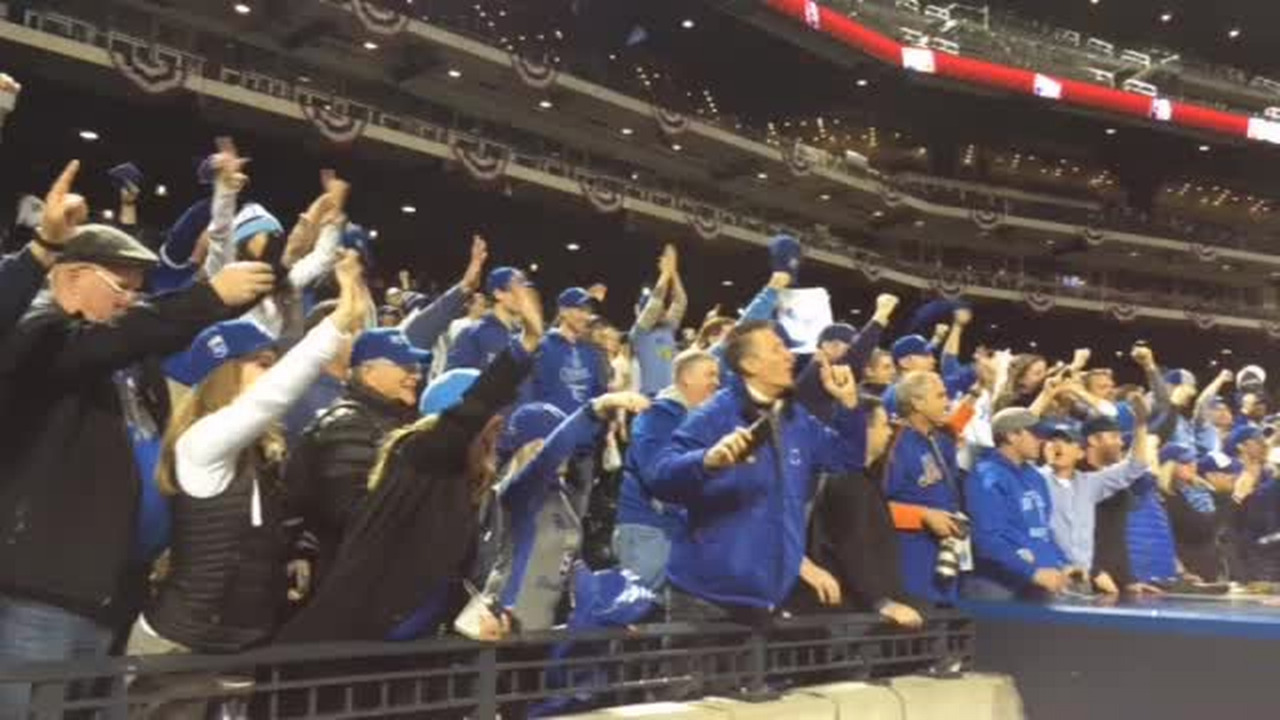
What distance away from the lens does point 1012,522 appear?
196 inches

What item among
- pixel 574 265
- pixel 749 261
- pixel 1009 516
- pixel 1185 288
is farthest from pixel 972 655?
pixel 1185 288

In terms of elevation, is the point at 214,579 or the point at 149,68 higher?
the point at 149,68

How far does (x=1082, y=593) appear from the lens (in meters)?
5.35

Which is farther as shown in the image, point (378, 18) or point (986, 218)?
point (986, 218)

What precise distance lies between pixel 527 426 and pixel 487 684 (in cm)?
128

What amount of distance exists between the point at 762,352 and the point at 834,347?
0.94 metres

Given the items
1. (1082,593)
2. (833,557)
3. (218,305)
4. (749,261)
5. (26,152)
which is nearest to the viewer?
(218,305)

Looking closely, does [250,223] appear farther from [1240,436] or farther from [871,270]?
[871,270]

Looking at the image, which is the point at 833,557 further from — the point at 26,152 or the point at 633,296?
the point at 633,296

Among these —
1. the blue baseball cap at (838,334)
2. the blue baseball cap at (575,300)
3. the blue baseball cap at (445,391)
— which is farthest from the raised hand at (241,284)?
the blue baseball cap at (575,300)

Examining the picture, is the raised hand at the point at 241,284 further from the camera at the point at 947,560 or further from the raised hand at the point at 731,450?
the camera at the point at 947,560

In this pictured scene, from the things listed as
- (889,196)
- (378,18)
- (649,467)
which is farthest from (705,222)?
(649,467)

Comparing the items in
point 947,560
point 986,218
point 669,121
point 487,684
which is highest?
point 669,121

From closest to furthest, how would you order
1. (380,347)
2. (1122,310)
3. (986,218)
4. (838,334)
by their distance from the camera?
(380,347) < (838,334) < (986,218) < (1122,310)
